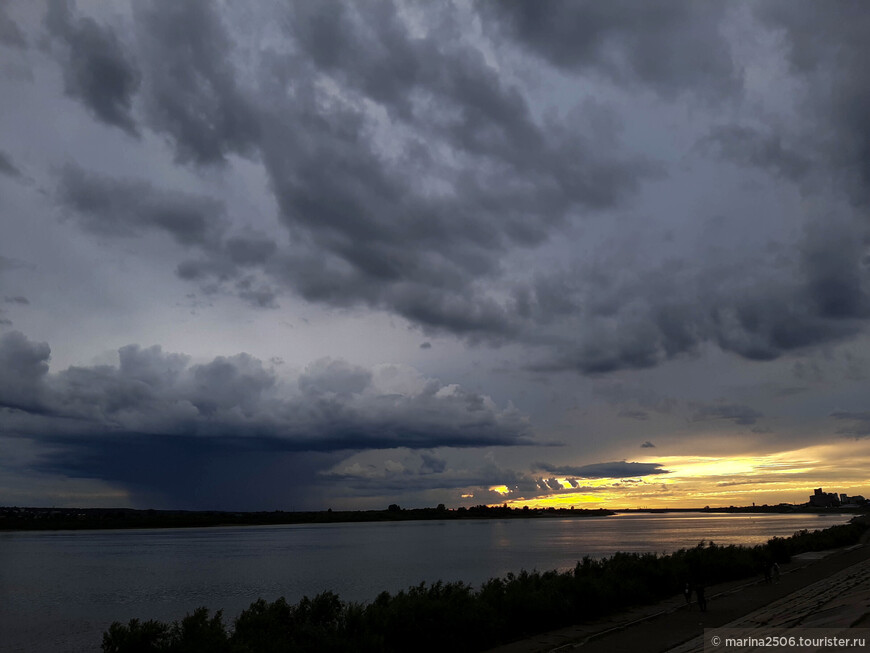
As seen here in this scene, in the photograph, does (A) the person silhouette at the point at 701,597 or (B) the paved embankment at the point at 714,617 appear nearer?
(B) the paved embankment at the point at 714,617

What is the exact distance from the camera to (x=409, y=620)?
71.6 feet

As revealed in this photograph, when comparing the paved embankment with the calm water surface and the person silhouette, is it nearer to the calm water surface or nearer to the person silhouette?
the person silhouette

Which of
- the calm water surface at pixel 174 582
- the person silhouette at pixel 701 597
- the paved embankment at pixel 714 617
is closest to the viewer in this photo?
the paved embankment at pixel 714 617

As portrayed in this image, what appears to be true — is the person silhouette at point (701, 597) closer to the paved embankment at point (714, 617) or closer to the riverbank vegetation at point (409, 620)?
the paved embankment at point (714, 617)

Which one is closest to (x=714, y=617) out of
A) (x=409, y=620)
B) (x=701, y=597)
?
(x=701, y=597)

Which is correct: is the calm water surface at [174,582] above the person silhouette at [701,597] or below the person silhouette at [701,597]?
below

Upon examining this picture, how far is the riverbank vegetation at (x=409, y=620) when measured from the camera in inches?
771

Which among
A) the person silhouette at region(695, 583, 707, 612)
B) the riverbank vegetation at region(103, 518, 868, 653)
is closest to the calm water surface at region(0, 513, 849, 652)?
the riverbank vegetation at region(103, 518, 868, 653)

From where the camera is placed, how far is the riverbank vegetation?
64.2ft

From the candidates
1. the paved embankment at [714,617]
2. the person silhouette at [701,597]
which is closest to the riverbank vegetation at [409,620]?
the paved embankment at [714,617]

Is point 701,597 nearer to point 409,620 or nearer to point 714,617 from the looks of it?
point 714,617

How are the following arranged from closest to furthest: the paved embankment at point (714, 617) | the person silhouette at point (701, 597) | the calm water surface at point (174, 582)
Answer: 1. the paved embankment at point (714, 617)
2. the person silhouette at point (701, 597)
3. the calm water surface at point (174, 582)

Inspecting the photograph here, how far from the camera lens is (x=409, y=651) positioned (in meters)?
21.4

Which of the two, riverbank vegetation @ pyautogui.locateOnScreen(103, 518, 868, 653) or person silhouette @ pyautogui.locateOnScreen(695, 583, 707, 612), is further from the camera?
person silhouette @ pyautogui.locateOnScreen(695, 583, 707, 612)
